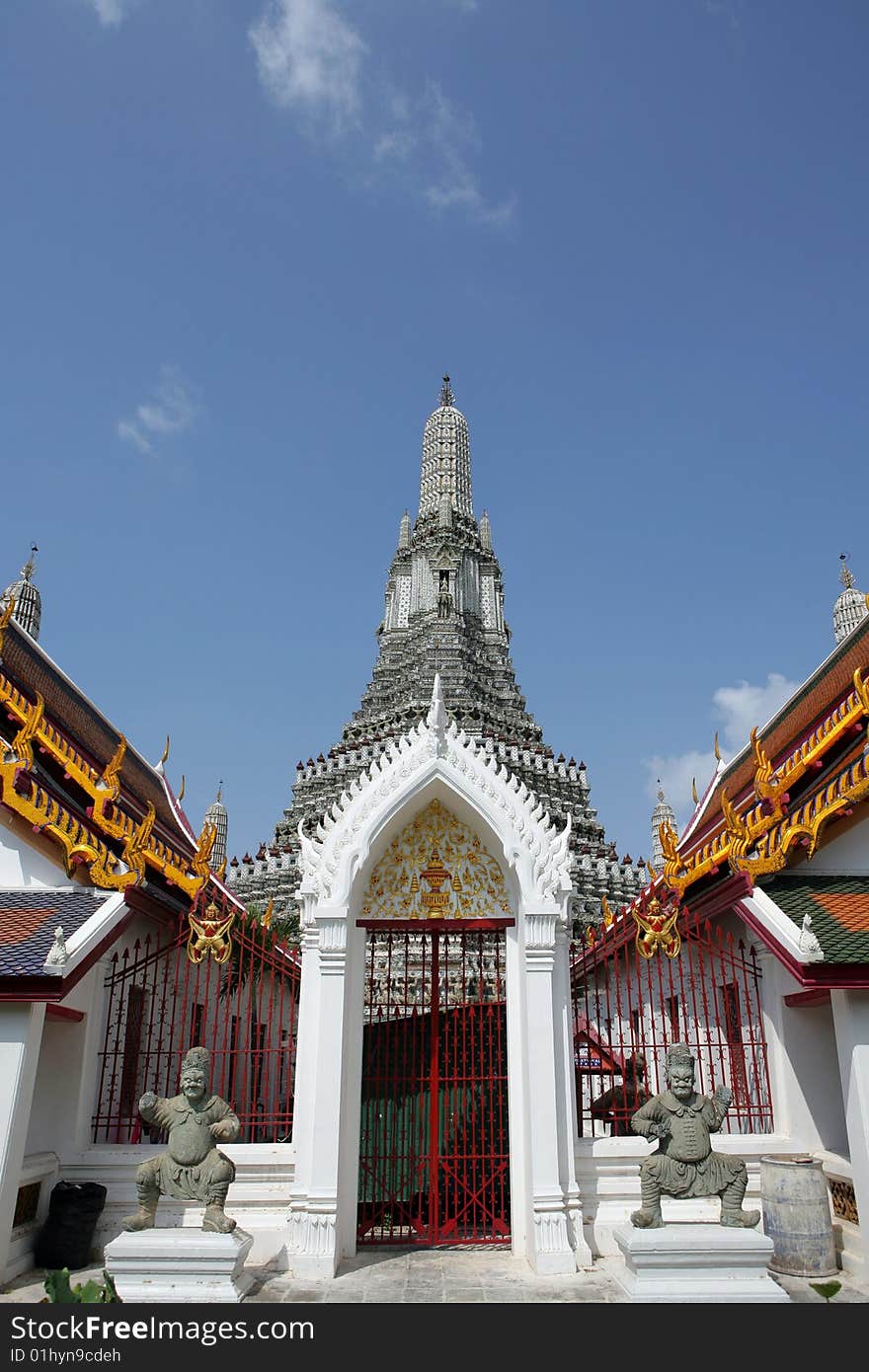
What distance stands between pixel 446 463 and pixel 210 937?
113 ft

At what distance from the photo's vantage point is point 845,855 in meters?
8.61

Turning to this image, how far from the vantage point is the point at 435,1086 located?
7.81 meters

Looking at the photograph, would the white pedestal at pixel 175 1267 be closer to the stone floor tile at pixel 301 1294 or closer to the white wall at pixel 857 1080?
the stone floor tile at pixel 301 1294

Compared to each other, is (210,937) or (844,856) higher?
(844,856)

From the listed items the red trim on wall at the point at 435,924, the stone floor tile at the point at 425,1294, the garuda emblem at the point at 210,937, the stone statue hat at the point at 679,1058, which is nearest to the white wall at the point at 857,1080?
the stone statue hat at the point at 679,1058

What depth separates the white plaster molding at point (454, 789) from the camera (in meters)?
7.67

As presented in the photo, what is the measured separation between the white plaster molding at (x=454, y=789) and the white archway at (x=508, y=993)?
0.01m

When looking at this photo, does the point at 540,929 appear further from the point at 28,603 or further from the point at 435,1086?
the point at 28,603

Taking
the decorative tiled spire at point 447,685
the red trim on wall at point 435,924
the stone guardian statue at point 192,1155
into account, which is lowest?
the stone guardian statue at point 192,1155

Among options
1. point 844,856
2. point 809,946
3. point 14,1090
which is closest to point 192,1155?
point 14,1090

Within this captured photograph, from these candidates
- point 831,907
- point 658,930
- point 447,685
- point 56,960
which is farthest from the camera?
point 447,685

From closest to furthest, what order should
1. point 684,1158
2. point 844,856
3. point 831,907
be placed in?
point 684,1158 → point 831,907 → point 844,856
